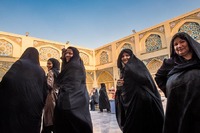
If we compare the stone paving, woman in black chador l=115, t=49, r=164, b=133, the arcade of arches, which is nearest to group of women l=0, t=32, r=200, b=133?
woman in black chador l=115, t=49, r=164, b=133

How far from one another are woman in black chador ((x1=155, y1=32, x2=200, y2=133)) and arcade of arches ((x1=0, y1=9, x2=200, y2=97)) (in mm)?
7342

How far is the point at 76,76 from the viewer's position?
1342mm

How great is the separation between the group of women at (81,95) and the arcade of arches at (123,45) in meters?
7.16

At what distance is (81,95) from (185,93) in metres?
0.85

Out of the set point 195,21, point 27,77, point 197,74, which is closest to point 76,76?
point 27,77

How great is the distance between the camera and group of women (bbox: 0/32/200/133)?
0.85 m

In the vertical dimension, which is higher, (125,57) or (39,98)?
(125,57)

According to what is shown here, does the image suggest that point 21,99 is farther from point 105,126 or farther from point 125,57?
point 105,126

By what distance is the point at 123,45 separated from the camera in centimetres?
994

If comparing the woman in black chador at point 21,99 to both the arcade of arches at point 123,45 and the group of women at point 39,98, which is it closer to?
the group of women at point 39,98

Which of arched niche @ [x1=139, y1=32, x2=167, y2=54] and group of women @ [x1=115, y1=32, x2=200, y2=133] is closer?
group of women @ [x1=115, y1=32, x2=200, y2=133]

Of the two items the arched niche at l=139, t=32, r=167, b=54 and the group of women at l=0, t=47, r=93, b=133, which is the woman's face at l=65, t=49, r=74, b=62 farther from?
the arched niche at l=139, t=32, r=167, b=54

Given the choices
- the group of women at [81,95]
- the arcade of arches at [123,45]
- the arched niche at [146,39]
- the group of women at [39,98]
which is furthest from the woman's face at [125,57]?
the arched niche at [146,39]

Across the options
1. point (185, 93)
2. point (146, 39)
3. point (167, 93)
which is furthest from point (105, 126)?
point (146, 39)
